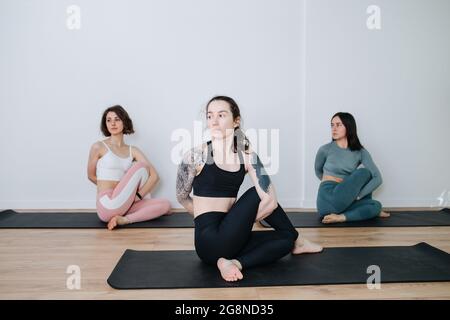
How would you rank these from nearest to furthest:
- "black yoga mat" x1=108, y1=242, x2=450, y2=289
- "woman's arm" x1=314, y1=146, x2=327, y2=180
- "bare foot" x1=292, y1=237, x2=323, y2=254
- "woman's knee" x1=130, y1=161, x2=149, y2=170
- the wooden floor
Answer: the wooden floor → "black yoga mat" x1=108, y1=242, x2=450, y2=289 → "bare foot" x1=292, y1=237, x2=323, y2=254 → "woman's knee" x1=130, y1=161, x2=149, y2=170 → "woman's arm" x1=314, y1=146, x2=327, y2=180

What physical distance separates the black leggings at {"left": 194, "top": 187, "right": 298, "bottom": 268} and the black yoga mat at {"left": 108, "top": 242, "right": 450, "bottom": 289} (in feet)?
0.22

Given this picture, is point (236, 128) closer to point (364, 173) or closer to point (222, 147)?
point (222, 147)

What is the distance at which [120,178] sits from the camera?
9.27ft

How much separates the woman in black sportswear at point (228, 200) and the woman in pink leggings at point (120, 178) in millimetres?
1028

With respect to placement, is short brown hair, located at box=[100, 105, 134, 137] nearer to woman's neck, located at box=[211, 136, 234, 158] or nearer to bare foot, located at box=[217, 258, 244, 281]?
woman's neck, located at box=[211, 136, 234, 158]

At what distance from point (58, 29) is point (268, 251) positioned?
2975mm

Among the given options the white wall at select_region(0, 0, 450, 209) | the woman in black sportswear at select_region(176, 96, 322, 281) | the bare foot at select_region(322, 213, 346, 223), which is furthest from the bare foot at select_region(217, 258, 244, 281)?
the white wall at select_region(0, 0, 450, 209)

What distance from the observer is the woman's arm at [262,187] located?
5.50 ft

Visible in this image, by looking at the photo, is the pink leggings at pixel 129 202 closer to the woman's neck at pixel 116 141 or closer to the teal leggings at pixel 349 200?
the woman's neck at pixel 116 141

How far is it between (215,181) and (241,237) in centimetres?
29

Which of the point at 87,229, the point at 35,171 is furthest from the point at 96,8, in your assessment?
the point at 87,229

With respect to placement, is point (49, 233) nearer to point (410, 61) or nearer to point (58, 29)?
point (58, 29)

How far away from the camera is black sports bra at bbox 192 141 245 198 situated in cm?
172

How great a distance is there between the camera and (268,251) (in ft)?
5.70
